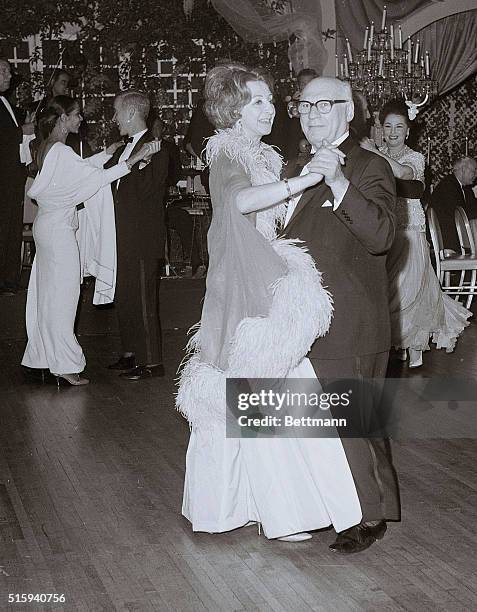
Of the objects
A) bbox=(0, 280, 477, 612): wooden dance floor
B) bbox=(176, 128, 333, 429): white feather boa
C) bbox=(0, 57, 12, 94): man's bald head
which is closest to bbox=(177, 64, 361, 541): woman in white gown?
bbox=(176, 128, 333, 429): white feather boa

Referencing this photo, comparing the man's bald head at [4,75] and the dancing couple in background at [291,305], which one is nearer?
the dancing couple in background at [291,305]

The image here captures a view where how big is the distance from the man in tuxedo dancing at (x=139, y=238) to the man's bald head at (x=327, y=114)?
9.25 ft

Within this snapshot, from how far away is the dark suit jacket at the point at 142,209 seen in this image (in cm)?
566

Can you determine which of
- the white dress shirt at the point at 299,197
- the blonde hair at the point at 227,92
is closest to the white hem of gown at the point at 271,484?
the white dress shirt at the point at 299,197

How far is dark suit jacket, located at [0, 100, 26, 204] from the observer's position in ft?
25.9

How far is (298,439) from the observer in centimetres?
309

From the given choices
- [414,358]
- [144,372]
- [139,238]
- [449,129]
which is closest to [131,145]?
[139,238]

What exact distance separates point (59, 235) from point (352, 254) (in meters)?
2.99

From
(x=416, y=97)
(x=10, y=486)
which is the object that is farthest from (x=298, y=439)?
(x=416, y=97)

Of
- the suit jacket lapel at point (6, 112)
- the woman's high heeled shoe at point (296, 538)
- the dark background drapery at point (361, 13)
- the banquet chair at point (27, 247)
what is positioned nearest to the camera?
the woman's high heeled shoe at point (296, 538)

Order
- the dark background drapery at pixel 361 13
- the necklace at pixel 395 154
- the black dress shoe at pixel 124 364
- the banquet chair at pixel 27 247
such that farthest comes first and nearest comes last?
the dark background drapery at pixel 361 13 → the banquet chair at pixel 27 247 → the black dress shoe at pixel 124 364 → the necklace at pixel 395 154

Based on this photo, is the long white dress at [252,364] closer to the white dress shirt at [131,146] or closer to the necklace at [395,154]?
the white dress shirt at [131,146]

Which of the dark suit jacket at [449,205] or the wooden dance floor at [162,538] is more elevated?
the dark suit jacket at [449,205]

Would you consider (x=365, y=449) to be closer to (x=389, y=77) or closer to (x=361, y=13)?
(x=389, y=77)
